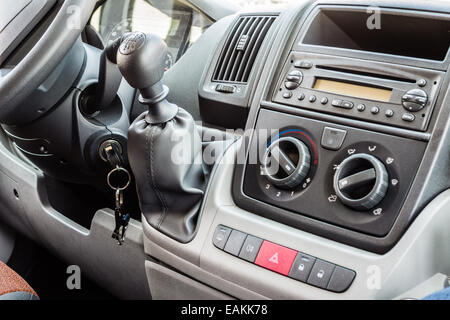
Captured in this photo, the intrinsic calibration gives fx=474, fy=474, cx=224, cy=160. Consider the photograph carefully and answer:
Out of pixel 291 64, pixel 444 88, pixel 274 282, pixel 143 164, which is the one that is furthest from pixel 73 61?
pixel 444 88

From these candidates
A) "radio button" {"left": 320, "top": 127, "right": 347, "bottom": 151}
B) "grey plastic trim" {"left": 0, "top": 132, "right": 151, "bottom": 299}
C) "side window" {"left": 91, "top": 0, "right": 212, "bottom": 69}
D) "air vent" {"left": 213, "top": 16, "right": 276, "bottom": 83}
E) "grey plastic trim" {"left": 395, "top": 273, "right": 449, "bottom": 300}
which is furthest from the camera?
"side window" {"left": 91, "top": 0, "right": 212, "bottom": 69}

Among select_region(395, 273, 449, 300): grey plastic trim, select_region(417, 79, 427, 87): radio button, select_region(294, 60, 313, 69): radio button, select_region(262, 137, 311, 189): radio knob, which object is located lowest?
select_region(395, 273, 449, 300): grey plastic trim

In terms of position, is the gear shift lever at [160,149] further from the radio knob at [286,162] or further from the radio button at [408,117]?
the radio button at [408,117]

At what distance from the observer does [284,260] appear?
0.81 m

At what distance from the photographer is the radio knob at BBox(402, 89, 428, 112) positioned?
785mm

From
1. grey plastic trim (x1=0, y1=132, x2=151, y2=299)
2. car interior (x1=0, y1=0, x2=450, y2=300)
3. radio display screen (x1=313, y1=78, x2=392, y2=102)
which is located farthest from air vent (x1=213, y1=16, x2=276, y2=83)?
grey plastic trim (x1=0, y1=132, x2=151, y2=299)

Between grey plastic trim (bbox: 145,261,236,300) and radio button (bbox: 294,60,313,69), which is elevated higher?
radio button (bbox: 294,60,313,69)

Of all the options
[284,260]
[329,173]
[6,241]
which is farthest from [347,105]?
[6,241]

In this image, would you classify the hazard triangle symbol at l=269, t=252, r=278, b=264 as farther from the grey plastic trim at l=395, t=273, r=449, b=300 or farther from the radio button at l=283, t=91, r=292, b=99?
the radio button at l=283, t=91, r=292, b=99

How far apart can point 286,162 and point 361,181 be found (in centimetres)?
15

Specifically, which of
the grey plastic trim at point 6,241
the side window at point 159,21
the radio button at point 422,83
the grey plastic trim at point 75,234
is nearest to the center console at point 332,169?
the radio button at point 422,83

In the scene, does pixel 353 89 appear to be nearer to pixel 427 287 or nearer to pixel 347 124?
pixel 347 124

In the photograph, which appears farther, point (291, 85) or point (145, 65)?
point (291, 85)

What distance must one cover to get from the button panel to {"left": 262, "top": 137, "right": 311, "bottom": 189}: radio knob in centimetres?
12
